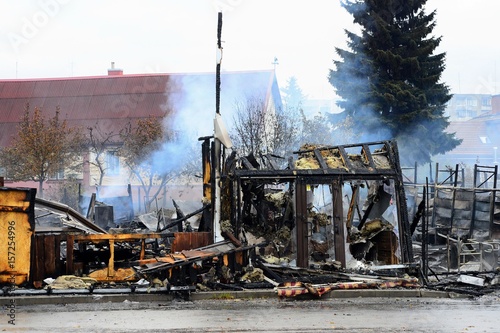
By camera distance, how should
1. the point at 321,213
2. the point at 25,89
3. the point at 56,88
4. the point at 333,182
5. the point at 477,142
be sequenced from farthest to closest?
1. the point at 477,142
2. the point at 25,89
3. the point at 56,88
4. the point at 321,213
5. the point at 333,182

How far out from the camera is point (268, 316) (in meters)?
10.5

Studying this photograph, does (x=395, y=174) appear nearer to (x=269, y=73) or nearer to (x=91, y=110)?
(x=269, y=73)

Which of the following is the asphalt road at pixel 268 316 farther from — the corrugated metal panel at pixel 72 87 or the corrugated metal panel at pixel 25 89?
the corrugated metal panel at pixel 25 89

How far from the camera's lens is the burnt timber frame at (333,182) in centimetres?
1418

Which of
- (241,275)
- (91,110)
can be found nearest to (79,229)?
(241,275)

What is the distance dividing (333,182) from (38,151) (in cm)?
1959

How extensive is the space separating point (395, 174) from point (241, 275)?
4.26m

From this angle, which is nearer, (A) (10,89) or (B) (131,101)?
(B) (131,101)

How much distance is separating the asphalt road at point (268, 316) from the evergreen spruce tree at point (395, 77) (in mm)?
19996

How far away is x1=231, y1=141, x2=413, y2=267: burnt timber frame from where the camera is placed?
14.2 meters

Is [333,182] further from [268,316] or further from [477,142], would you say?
[477,142]

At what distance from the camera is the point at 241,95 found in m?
32.2

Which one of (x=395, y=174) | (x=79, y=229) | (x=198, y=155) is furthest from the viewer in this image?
(x=198, y=155)

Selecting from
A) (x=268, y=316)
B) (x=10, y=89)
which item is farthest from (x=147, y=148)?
(x=268, y=316)
